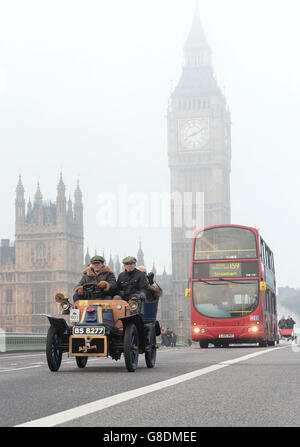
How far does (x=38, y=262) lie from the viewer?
106750 mm

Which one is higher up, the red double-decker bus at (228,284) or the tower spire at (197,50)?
the tower spire at (197,50)

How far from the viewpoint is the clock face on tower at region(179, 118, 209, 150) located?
13538 centimetres

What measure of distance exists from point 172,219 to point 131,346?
12421 centimetres

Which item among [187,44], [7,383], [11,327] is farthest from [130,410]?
[187,44]

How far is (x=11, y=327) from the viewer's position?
10444 centimetres

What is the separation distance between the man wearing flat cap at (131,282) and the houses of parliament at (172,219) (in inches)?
3467

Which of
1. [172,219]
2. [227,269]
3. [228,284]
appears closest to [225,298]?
[228,284]

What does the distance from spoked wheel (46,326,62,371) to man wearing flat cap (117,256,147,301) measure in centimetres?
112

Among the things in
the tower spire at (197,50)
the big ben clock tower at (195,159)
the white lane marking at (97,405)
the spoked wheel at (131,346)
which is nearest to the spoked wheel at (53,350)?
the spoked wheel at (131,346)

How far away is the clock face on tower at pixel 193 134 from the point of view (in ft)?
444

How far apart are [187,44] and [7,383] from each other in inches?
5553

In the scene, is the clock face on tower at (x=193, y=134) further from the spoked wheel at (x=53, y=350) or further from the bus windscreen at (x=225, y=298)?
the spoked wheel at (x=53, y=350)

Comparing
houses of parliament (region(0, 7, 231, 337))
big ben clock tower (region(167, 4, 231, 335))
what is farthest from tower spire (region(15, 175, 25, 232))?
big ben clock tower (region(167, 4, 231, 335))
